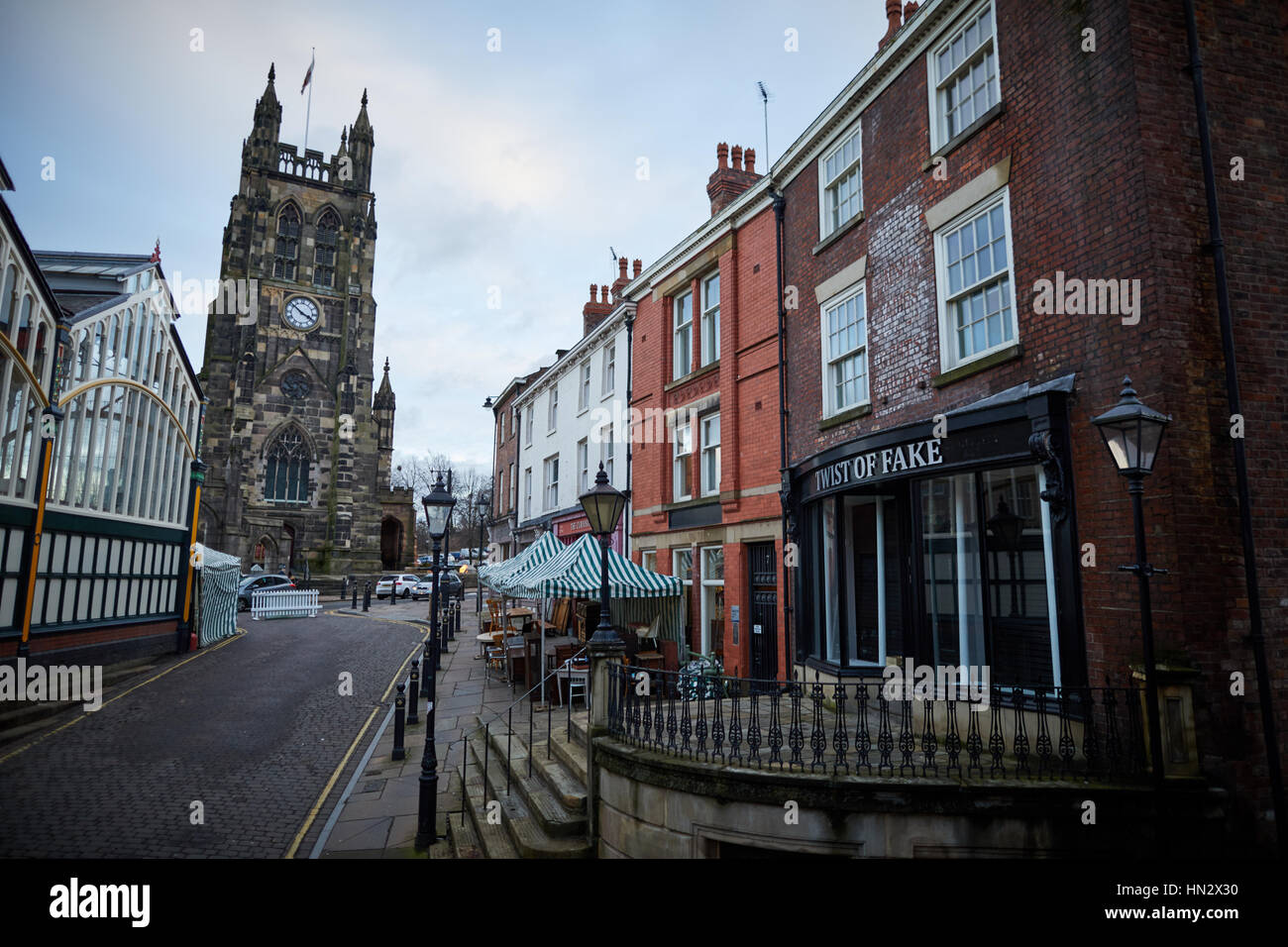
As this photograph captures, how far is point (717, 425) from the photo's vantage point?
14.7 meters

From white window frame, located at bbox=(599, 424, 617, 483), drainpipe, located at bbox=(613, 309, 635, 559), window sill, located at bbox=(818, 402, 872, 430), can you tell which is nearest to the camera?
window sill, located at bbox=(818, 402, 872, 430)

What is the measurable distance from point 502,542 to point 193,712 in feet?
60.6

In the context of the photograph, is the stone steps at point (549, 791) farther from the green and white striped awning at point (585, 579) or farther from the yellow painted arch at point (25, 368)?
the yellow painted arch at point (25, 368)

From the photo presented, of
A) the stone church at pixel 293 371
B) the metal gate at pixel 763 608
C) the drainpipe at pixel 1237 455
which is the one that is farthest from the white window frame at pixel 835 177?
the stone church at pixel 293 371

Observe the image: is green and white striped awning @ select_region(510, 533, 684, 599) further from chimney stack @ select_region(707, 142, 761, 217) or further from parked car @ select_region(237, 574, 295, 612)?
parked car @ select_region(237, 574, 295, 612)

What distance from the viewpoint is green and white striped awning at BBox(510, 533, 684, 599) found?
484 inches

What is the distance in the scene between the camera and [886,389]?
370 inches

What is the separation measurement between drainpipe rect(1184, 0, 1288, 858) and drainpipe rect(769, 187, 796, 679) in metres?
6.10

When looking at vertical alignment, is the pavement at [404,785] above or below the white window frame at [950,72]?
below

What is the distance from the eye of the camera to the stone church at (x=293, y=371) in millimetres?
41406

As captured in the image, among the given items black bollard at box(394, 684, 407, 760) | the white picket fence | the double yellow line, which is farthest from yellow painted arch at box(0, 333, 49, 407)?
the white picket fence

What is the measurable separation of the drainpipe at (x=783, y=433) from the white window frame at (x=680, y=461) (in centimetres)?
348

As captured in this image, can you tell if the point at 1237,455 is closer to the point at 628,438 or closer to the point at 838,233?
the point at 838,233
